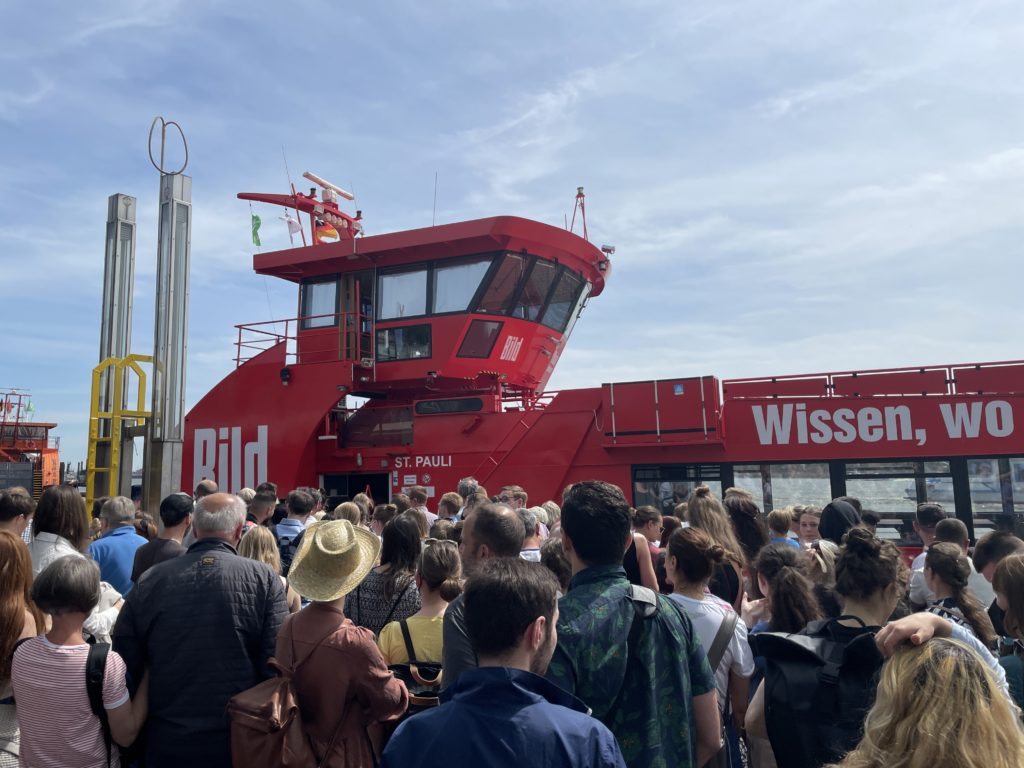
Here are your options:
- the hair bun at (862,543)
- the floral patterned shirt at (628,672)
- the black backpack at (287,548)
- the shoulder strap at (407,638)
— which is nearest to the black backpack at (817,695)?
the floral patterned shirt at (628,672)

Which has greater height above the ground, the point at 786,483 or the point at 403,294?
the point at 403,294

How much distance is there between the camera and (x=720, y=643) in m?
3.09

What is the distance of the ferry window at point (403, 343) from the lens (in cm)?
1284

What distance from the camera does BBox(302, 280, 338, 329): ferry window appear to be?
539 inches

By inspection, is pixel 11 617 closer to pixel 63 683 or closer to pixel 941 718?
pixel 63 683

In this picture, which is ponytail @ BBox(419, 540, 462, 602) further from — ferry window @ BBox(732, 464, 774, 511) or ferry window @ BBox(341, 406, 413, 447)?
ferry window @ BBox(341, 406, 413, 447)

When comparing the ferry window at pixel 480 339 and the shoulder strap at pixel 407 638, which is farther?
the ferry window at pixel 480 339

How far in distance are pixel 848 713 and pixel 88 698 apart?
2.77 metres

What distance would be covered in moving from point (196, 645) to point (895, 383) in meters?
9.79

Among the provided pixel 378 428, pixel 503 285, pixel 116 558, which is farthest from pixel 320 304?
pixel 116 558

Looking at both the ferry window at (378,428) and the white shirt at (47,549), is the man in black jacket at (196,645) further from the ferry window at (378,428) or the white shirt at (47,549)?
the ferry window at (378,428)

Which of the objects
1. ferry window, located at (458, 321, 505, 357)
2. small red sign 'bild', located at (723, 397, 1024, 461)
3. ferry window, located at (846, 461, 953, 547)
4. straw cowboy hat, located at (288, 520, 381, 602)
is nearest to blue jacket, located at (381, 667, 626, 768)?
straw cowboy hat, located at (288, 520, 381, 602)

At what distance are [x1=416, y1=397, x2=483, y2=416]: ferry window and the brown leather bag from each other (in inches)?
381

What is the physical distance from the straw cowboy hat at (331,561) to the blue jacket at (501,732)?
1.11 metres
